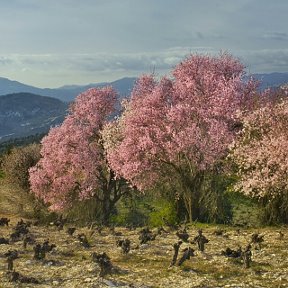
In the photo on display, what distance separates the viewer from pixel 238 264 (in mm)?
20797

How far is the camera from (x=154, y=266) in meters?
20.8

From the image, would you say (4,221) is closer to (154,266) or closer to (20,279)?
(20,279)

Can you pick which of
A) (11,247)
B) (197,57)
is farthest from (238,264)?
(197,57)

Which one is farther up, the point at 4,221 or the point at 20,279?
the point at 20,279

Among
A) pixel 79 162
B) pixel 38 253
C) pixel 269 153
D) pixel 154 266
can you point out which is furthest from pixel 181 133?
pixel 38 253

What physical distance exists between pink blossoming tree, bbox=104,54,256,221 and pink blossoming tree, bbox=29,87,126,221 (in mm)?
3172

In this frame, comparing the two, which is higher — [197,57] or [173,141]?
[197,57]

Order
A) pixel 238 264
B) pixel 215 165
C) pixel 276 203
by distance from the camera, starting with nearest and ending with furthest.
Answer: pixel 238 264 < pixel 276 203 < pixel 215 165

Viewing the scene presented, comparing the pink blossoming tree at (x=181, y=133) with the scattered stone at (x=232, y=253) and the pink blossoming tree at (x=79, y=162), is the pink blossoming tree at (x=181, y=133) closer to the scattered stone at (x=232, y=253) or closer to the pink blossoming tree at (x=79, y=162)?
the pink blossoming tree at (x=79, y=162)

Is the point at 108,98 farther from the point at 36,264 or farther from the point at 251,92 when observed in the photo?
the point at 36,264

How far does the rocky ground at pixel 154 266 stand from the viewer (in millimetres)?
18359

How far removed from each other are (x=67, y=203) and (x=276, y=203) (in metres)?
21.1

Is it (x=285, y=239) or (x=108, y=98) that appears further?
(x=108, y=98)

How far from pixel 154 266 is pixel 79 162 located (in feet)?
85.5
